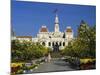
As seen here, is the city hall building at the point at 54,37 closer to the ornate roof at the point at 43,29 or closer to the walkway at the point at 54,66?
the ornate roof at the point at 43,29

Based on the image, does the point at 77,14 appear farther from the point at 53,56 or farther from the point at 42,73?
the point at 42,73

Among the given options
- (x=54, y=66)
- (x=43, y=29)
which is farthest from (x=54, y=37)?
(x=54, y=66)

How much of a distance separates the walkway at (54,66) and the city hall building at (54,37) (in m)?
0.21

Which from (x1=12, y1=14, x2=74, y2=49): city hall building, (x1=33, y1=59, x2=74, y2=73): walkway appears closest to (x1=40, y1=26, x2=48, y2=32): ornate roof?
(x1=12, y1=14, x2=74, y2=49): city hall building

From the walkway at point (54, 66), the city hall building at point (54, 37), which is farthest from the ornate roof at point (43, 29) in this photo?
the walkway at point (54, 66)

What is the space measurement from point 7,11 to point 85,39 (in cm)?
121

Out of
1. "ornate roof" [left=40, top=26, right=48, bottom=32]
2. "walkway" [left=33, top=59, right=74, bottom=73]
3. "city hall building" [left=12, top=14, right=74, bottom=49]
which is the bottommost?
"walkway" [left=33, top=59, right=74, bottom=73]

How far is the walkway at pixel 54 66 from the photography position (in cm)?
287

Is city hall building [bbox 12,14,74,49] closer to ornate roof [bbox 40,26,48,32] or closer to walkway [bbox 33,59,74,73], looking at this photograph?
ornate roof [bbox 40,26,48,32]

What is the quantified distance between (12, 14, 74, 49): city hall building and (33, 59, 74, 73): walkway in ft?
0.69

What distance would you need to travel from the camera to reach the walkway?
287cm

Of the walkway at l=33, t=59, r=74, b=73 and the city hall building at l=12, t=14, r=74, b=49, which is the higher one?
the city hall building at l=12, t=14, r=74, b=49

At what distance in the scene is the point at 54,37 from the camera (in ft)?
9.70

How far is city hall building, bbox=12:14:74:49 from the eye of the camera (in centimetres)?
287
